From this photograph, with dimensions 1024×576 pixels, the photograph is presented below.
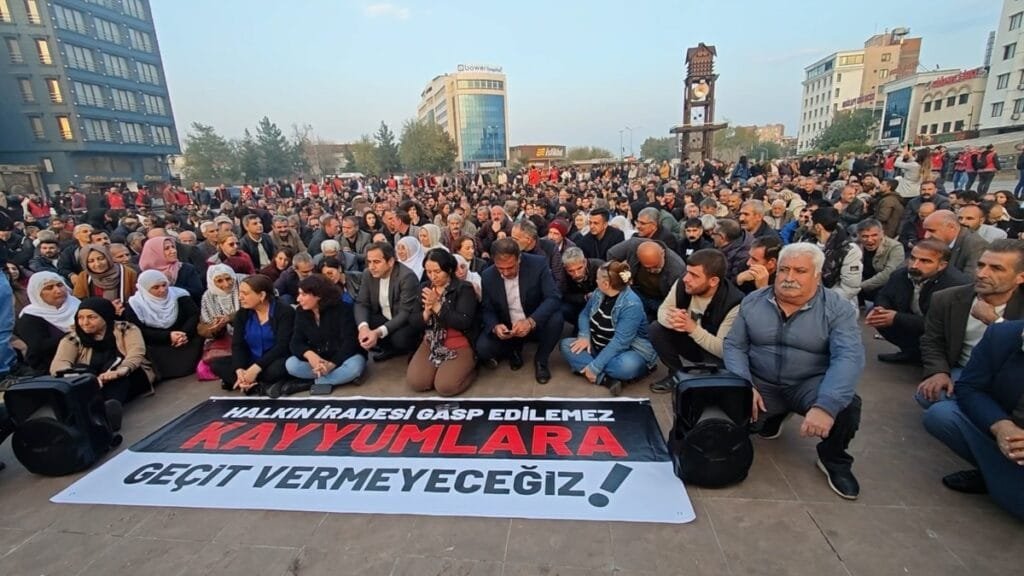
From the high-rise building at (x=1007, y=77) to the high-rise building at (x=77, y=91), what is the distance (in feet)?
252

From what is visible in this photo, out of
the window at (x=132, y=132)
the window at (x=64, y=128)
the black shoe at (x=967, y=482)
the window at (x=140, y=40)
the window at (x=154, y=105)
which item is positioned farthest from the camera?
the window at (x=154, y=105)

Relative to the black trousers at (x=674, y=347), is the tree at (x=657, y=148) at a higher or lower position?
higher

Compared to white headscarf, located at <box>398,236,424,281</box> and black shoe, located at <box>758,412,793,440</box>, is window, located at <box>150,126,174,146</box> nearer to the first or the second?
white headscarf, located at <box>398,236,424,281</box>

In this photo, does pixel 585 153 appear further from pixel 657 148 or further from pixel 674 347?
pixel 674 347

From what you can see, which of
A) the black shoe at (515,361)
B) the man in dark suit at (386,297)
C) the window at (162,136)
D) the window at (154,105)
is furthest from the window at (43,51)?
the black shoe at (515,361)

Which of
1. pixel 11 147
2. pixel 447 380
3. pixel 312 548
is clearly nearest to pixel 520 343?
pixel 447 380

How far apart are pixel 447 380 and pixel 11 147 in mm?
51973

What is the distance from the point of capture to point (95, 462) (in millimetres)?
3395

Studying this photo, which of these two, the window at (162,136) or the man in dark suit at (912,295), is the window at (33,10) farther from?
the man in dark suit at (912,295)

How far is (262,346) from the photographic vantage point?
441 centimetres

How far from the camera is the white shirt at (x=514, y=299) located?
15.1ft

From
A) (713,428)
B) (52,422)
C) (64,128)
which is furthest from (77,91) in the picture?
(713,428)

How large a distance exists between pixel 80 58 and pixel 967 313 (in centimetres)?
5595

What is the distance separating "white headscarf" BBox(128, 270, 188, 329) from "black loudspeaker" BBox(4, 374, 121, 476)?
149cm
